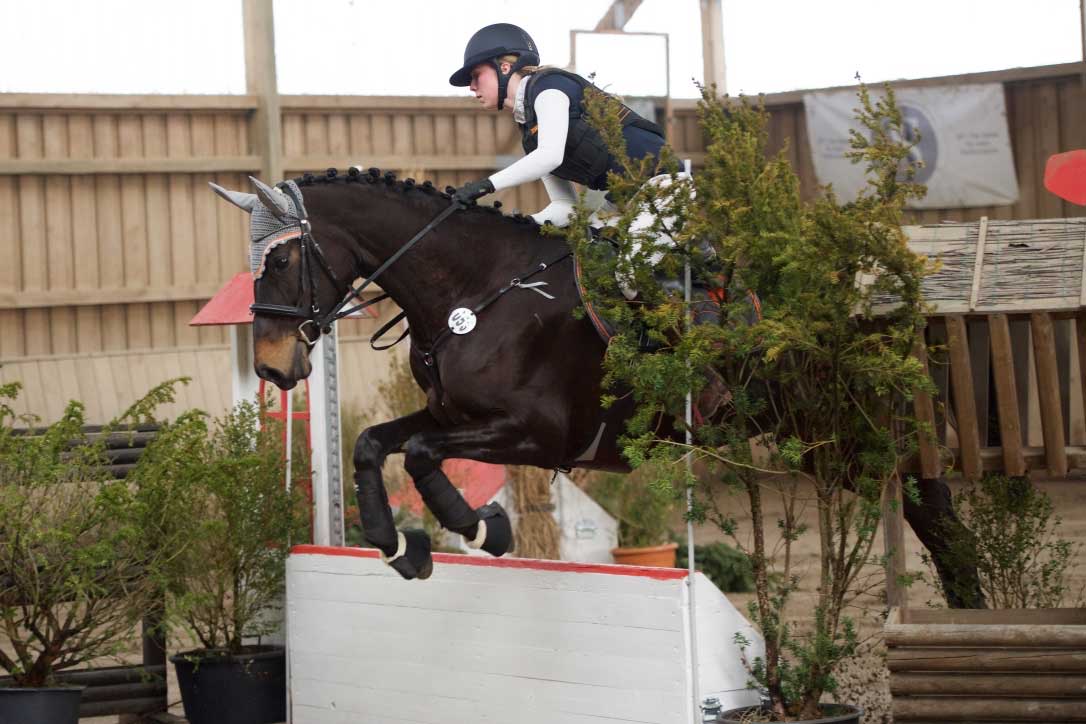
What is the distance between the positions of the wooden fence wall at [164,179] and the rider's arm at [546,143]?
5904 millimetres

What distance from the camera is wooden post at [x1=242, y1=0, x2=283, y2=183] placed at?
9.58m

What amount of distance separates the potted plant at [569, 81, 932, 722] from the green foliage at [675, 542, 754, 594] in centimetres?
415

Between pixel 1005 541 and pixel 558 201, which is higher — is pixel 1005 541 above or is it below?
below

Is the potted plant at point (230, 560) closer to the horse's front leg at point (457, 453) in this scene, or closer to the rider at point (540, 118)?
the horse's front leg at point (457, 453)

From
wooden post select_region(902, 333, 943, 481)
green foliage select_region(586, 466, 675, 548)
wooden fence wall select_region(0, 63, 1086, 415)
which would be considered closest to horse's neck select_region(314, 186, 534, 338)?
wooden post select_region(902, 333, 943, 481)

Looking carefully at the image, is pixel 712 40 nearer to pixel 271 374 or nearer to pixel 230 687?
pixel 230 687

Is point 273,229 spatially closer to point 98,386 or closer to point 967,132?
point 98,386

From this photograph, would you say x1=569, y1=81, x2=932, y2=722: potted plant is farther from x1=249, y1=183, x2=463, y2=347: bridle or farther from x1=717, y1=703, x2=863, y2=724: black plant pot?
x1=249, y1=183, x2=463, y2=347: bridle

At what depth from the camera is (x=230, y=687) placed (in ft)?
14.5

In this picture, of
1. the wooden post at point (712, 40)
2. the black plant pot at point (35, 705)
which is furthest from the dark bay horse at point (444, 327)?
the wooden post at point (712, 40)

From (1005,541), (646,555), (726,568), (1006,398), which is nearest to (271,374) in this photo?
(1006,398)

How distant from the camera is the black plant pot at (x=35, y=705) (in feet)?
12.7

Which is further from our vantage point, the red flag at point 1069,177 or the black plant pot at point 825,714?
the red flag at point 1069,177

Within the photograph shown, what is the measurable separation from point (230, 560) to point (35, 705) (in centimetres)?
82
